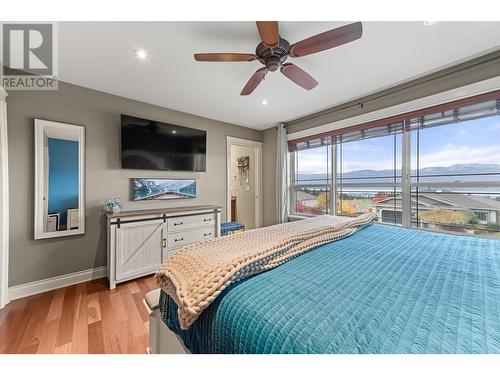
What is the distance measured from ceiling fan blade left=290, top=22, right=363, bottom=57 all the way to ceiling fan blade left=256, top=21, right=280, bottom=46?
173 mm

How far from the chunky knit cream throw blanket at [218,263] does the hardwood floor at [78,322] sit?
3.07 feet

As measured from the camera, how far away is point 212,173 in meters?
3.55

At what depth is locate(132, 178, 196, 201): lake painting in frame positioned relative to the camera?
109 inches

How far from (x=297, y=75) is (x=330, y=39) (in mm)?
498

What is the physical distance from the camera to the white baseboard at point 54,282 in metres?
2.01

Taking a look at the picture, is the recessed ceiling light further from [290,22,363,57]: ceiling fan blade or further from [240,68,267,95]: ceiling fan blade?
[290,22,363,57]: ceiling fan blade

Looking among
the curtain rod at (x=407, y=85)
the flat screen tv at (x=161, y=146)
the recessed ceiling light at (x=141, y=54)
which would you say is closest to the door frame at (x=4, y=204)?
the flat screen tv at (x=161, y=146)

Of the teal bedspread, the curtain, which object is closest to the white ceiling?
the curtain

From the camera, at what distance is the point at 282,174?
3742mm

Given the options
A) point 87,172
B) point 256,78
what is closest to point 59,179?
point 87,172

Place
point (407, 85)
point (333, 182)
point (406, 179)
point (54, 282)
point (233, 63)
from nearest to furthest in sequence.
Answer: point (233, 63)
point (54, 282)
point (407, 85)
point (406, 179)
point (333, 182)

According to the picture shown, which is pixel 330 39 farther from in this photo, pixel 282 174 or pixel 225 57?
pixel 282 174

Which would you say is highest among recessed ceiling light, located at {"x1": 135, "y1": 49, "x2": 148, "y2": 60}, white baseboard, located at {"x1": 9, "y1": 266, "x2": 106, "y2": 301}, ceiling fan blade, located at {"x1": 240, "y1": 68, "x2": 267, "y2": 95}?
recessed ceiling light, located at {"x1": 135, "y1": 49, "x2": 148, "y2": 60}

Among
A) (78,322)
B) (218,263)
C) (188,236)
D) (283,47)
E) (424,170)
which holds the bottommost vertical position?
(78,322)
